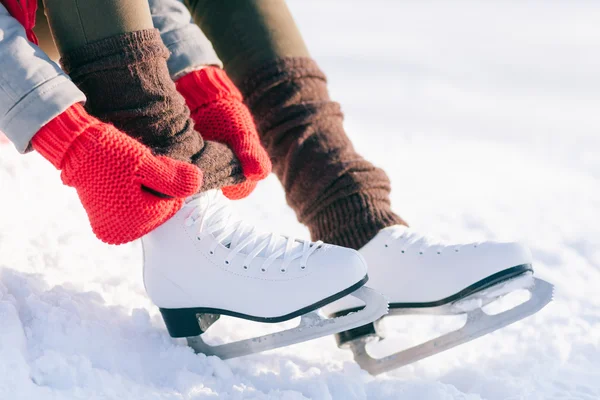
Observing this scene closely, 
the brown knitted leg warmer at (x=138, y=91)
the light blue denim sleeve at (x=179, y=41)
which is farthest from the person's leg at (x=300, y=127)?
the brown knitted leg warmer at (x=138, y=91)

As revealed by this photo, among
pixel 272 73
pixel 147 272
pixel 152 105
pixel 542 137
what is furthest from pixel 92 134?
pixel 542 137

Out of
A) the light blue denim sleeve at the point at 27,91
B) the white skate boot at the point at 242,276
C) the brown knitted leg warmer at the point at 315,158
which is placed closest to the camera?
the light blue denim sleeve at the point at 27,91

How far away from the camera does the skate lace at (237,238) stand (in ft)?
3.07

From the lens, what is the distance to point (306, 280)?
0.91 metres

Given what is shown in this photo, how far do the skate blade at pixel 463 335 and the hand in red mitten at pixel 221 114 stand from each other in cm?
30

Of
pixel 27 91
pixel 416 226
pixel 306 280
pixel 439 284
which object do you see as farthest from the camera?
pixel 416 226

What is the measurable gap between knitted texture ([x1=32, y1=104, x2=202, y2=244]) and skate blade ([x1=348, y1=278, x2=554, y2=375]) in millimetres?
380

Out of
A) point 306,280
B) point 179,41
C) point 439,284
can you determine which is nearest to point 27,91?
point 179,41

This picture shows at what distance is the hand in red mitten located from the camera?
0.97 metres

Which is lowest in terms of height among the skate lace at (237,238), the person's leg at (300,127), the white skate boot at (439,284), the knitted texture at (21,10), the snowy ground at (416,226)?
the snowy ground at (416,226)

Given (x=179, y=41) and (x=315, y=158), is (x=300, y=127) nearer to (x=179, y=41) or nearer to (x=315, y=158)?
(x=315, y=158)

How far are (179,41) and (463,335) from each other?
0.59m

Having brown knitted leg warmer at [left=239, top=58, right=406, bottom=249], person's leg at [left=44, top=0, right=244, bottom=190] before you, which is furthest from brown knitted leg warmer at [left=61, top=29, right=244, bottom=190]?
brown knitted leg warmer at [left=239, top=58, right=406, bottom=249]

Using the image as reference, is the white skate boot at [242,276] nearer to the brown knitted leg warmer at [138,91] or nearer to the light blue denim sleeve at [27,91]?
the brown knitted leg warmer at [138,91]
